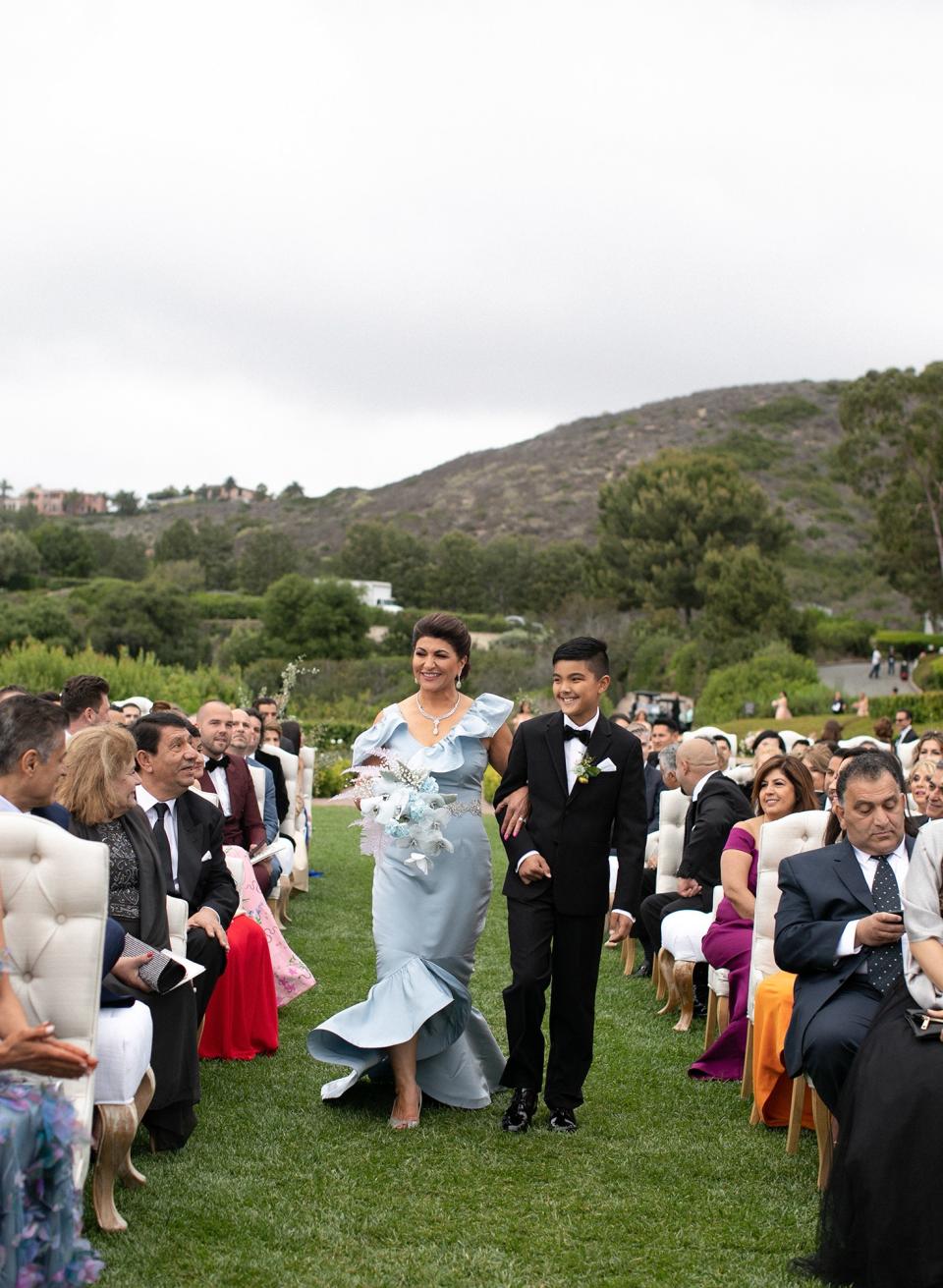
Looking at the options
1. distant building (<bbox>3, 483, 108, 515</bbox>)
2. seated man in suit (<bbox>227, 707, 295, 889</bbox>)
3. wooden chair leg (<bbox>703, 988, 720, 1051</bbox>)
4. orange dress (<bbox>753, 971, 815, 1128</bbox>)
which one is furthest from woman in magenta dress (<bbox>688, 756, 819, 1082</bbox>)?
distant building (<bbox>3, 483, 108, 515</bbox>)

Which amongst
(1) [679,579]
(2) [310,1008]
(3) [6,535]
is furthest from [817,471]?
(2) [310,1008]

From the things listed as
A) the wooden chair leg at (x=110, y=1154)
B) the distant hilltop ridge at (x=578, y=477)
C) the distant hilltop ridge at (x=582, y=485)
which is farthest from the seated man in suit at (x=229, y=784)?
the distant hilltop ridge at (x=578, y=477)

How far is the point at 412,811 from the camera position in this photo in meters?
5.63

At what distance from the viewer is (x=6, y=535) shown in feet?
258

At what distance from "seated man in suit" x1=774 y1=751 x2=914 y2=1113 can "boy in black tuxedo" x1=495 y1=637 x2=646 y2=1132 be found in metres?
0.77

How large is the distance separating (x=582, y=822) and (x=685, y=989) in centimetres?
258

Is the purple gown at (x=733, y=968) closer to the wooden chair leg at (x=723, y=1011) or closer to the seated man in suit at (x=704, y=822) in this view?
the wooden chair leg at (x=723, y=1011)

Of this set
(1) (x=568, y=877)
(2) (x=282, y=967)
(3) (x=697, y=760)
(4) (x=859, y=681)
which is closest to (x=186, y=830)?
(1) (x=568, y=877)

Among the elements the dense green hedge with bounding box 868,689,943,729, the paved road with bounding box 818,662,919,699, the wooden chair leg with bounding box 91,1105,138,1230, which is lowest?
the paved road with bounding box 818,662,919,699

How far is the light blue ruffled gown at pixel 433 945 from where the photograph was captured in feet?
18.4

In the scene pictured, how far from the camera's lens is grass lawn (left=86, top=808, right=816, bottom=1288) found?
413cm

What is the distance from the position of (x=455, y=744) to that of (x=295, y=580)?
2069 inches

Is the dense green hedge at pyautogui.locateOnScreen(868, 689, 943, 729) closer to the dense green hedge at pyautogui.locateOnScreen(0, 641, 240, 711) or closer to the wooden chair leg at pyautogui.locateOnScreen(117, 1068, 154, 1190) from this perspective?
the dense green hedge at pyautogui.locateOnScreen(0, 641, 240, 711)

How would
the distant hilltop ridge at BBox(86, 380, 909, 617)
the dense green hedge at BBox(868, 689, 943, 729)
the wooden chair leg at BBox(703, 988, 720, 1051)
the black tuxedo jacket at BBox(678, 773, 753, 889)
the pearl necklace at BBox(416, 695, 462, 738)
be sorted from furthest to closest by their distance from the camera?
the distant hilltop ridge at BBox(86, 380, 909, 617), the dense green hedge at BBox(868, 689, 943, 729), the black tuxedo jacket at BBox(678, 773, 753, 889), the wooden chair leg at BBox(703, 988, 720, 1051), the pearl necklace at BBox(416, 695, 462, 738)
